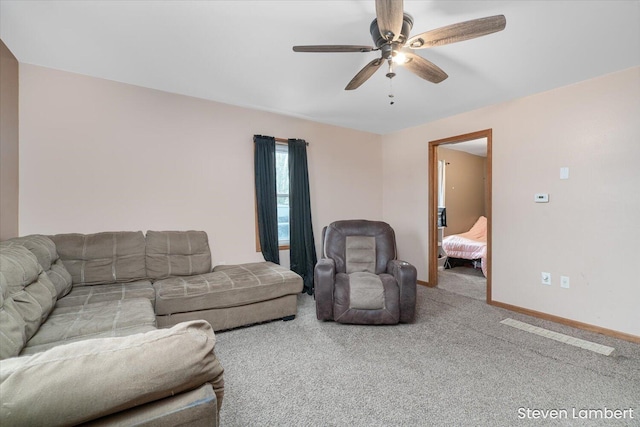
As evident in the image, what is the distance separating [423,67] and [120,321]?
8.53 feet

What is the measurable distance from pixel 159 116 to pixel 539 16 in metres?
3.44

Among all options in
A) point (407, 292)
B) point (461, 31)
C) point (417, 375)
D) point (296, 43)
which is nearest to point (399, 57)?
point (461, 31)

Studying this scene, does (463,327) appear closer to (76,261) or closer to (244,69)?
(244,69)

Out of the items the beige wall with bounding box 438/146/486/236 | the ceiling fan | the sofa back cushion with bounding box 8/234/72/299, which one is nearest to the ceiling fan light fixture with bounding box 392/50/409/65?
the ceiling fan

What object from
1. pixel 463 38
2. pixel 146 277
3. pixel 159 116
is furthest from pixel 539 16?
pixel 146 277

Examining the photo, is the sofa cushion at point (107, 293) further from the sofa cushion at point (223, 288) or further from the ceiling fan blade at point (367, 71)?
the ceiling fan blade at point (367, 71)

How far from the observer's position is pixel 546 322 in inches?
113

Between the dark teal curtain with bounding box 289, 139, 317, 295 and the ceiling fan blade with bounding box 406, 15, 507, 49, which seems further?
the dark teal curtain with bounding box 289, 139, 317, 295

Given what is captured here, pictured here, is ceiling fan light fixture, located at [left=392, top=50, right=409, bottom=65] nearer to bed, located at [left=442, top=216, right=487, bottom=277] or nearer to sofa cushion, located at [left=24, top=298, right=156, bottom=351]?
sofa cushion, located at [left=24, top=298, right=156, bottom=351]

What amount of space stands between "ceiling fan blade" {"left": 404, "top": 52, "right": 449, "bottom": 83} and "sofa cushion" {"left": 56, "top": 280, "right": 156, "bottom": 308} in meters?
2.69

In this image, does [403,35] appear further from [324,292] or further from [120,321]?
[120,321]

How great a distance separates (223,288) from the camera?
2.57 metres

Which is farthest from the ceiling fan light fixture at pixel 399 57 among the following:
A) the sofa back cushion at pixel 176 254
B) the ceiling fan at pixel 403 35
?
the sofa back cushion at pixel 176 254

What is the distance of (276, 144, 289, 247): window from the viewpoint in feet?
12.7
